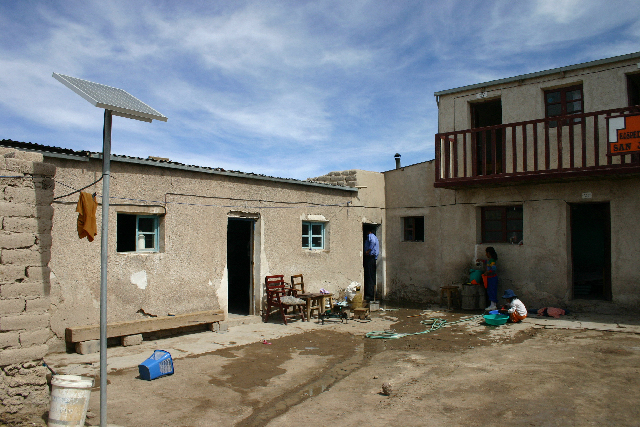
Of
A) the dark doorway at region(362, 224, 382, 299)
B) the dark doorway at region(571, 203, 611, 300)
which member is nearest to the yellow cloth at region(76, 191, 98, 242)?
the dark doorway at region(362, 224, 382, 299)

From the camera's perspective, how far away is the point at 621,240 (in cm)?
1021

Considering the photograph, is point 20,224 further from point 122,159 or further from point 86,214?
point 122,159

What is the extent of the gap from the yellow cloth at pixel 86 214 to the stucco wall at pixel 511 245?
33.1 ft

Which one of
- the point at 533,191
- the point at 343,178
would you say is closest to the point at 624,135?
the point at 533,191

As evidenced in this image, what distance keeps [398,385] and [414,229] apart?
8.22m

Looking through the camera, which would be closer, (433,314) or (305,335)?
(305,335)

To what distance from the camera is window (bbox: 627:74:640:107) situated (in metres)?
10.4

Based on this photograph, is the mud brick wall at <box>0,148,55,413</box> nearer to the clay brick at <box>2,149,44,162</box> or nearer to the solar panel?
the clay brick at <box>2,149,44,162</box>

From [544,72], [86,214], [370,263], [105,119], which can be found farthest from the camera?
[370,263]

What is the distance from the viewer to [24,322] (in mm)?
4848

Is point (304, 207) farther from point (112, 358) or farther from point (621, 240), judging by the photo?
point (621, 240)

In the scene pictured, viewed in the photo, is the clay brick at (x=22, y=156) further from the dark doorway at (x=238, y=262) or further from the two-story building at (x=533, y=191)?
the two-story building at (x=533, y=191)

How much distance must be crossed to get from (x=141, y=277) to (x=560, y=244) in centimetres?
957

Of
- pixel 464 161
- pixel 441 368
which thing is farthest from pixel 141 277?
pixel 464 161
